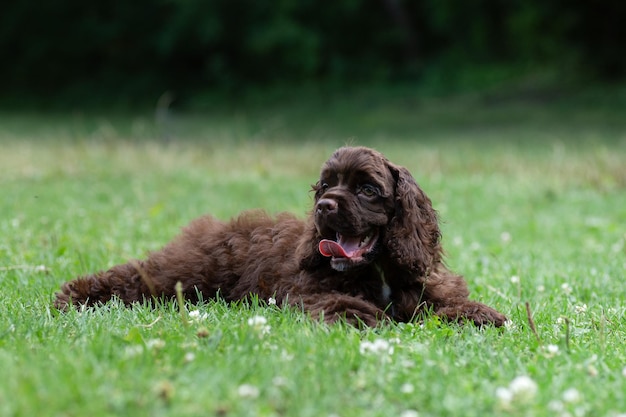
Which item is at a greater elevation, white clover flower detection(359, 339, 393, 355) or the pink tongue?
the pink tongue

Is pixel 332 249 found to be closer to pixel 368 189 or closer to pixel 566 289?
pixel 368 189

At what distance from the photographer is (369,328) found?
14.3 feet

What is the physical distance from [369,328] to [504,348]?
714 millimetres

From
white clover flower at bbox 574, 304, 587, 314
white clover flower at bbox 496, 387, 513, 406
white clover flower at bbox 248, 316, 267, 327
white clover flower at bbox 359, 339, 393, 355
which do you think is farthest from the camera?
white clover flower at bbox 574, 304, 587, 314

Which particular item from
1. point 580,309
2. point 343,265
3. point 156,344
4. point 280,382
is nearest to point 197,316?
point 156,344

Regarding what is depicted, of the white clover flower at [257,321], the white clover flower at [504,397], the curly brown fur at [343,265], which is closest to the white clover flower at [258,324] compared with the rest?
the white clover flower at [257,321]

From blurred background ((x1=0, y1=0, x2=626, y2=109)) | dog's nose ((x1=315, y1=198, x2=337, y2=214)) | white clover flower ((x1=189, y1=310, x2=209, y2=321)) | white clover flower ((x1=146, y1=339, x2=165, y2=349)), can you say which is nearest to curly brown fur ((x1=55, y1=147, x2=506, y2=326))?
dog's nose ((x1=315, y1=198, x2=337, y2=214))

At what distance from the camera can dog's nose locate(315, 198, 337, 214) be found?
4.69 m

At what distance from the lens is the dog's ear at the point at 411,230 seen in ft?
16.2

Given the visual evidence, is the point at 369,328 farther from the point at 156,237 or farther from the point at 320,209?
the point at 156,237

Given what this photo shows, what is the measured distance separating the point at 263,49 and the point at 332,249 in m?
40.5

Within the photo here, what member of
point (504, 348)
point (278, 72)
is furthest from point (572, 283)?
point (278, 72)

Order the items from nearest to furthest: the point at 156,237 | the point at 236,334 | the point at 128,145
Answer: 1. the point at 236,334
2. the point at 156,237
3. the point at 128,145

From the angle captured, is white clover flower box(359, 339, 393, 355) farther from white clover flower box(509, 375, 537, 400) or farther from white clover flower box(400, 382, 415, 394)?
white clover flower box(509, 375, 537, 400)
